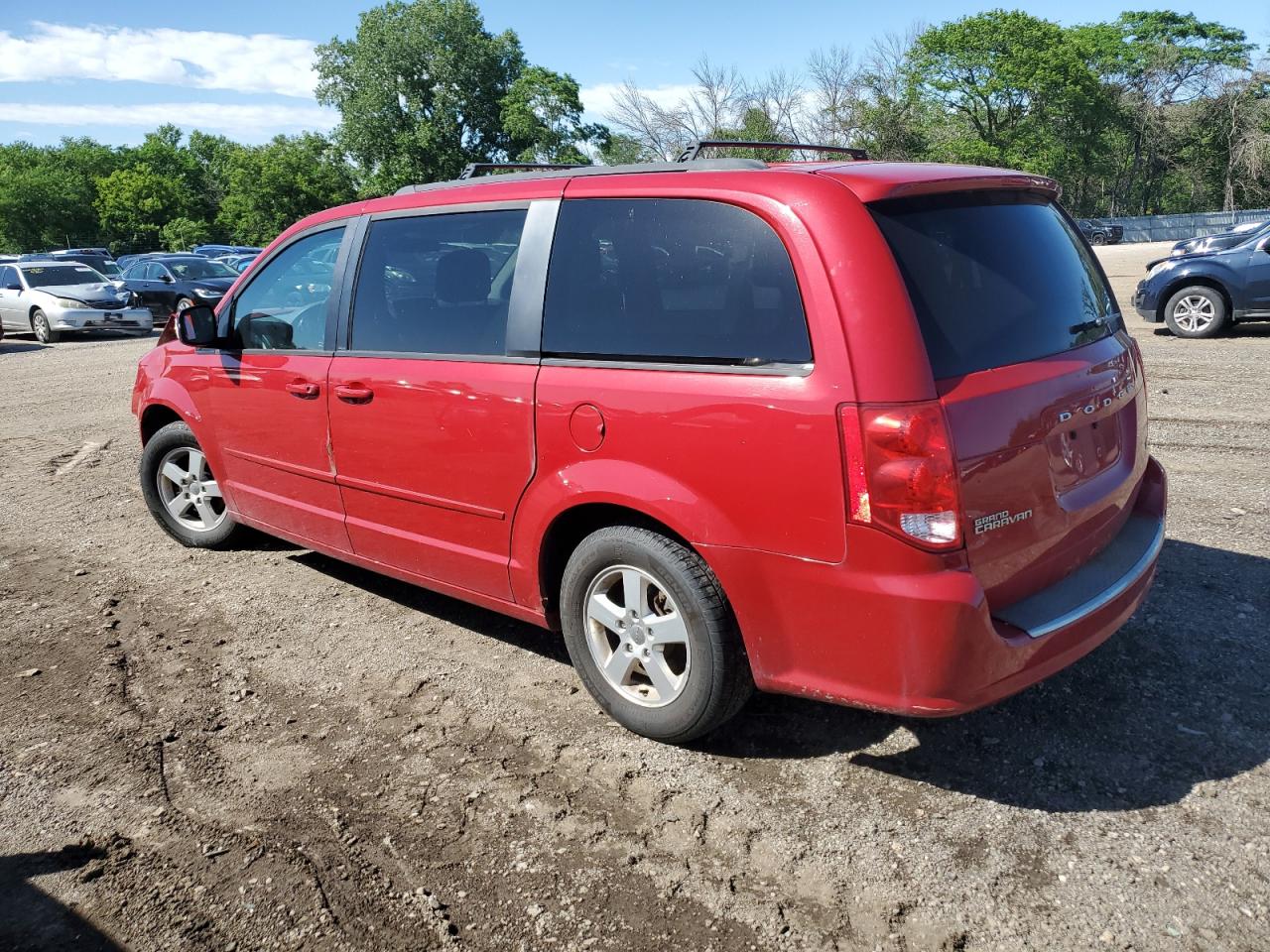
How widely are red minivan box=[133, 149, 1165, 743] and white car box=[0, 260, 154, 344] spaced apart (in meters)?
→ 18.8

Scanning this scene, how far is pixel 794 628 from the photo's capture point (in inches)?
113

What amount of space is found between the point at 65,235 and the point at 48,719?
276ft

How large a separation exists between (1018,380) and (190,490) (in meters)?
4.48

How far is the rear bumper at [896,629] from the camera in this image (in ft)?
8.67

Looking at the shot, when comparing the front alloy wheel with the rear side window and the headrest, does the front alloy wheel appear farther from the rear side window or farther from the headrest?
the rear side window

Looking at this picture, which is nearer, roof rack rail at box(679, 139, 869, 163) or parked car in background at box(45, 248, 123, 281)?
roof rack rail at box(679, 139, 869, 163)

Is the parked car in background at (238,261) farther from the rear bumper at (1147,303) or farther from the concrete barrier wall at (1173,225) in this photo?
the concrete barrier wall at (1173,225)

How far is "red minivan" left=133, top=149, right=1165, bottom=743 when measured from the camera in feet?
8.80

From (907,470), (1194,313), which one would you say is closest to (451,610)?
(907,470)

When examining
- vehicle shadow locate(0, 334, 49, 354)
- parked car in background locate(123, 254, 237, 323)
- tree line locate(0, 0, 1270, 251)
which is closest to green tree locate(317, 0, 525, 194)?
tree line locate(0, 0, 1270, 251)

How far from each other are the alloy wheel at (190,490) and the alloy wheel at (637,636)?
2851mm

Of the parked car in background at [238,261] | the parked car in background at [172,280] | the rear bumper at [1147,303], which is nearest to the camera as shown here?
the rear bumper at [1147,303]

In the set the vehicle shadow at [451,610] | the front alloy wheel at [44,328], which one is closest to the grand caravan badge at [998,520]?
the vehicle shadow at [451,610]

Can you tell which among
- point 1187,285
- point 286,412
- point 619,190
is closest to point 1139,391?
point 619,190
